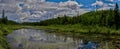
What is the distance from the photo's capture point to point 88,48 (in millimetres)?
48000

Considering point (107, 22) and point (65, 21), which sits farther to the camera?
point (65, 21)

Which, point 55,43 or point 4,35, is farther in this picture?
point 4,35

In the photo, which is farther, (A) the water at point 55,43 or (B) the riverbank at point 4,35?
(A) the water at point 55,43

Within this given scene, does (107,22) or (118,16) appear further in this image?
(107,22)

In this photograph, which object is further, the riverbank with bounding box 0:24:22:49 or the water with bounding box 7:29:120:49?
the water with bounding box 7:29:120:49

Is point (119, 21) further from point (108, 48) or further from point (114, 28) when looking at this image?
point (108, 48)

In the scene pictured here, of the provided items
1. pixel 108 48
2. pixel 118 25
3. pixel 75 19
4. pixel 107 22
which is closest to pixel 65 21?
pixel 75 19

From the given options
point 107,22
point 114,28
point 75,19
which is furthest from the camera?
point 75,19

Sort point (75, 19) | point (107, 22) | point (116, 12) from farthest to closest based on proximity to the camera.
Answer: point (75, 19) < point (107, 22) < point (116, 12)

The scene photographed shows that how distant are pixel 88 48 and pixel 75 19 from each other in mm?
134380

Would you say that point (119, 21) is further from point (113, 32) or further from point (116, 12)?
point (113, 32)

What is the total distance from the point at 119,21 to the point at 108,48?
65278mm

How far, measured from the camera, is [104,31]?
9975 centimetres

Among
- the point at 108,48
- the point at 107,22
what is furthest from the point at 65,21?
the point at 108,48
